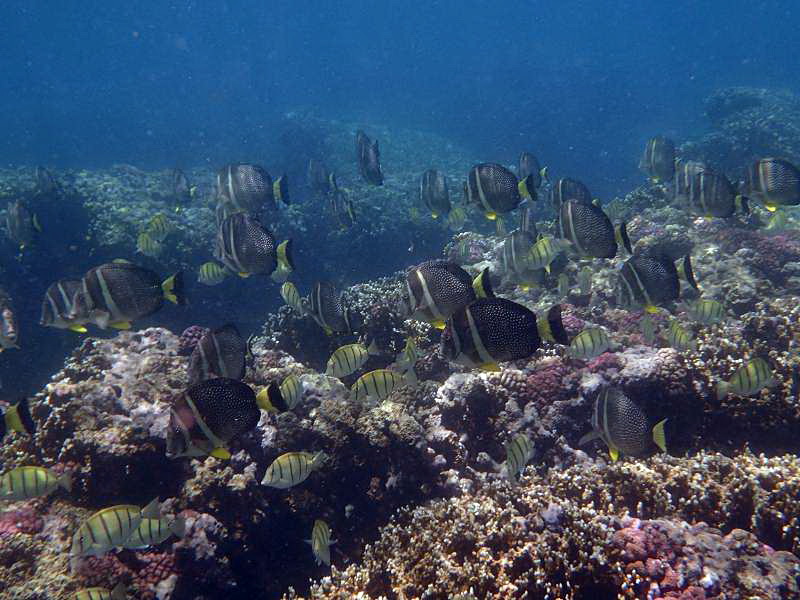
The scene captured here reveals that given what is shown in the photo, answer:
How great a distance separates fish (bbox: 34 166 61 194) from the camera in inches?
548

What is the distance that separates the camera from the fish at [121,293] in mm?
4172

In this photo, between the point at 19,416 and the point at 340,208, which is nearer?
the point at 19,416

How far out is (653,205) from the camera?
13484mm

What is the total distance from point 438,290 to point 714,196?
5226mm

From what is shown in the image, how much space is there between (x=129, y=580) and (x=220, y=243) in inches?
138

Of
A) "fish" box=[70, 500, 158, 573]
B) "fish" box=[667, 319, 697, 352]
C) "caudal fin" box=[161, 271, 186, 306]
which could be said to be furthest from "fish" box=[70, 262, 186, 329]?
"fish" box=[667, 319, 697, 352]

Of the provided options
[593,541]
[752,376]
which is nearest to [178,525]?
[593,541]

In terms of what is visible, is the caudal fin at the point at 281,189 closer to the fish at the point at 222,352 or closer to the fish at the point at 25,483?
the fish at the point at 222,352

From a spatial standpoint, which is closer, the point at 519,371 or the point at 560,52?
the point at 519,371

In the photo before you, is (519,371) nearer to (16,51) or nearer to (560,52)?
(560,52)

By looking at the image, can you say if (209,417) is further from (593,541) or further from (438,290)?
(593,541)

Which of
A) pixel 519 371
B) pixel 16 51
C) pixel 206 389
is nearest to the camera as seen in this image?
pixel 206 389

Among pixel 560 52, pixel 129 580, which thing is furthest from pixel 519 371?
pixel 560 52

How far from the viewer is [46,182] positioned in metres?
14.2
